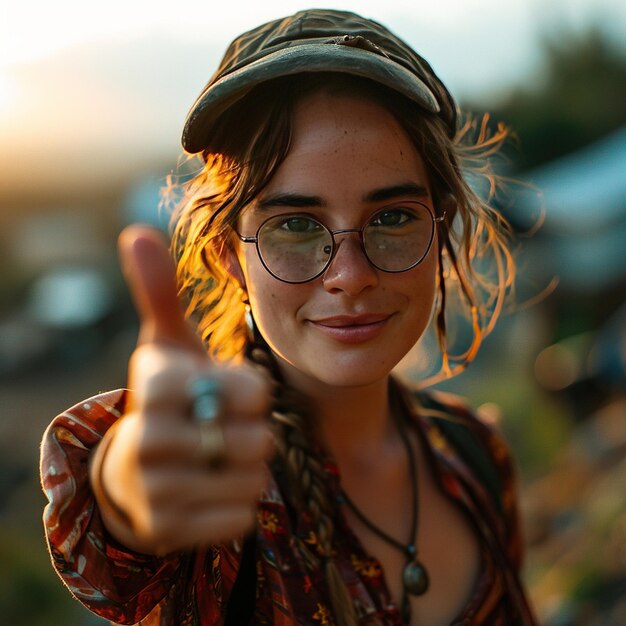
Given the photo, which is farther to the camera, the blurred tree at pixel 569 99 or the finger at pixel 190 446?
the blurred tree at pixel 569 99

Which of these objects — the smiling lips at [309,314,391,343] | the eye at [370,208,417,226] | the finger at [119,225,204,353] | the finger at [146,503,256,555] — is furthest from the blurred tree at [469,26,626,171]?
the finger at [146,503,256,555]

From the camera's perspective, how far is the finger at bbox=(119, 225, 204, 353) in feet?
2.99

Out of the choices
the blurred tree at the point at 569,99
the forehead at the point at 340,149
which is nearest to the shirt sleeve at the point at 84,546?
the forehead at the point at 340,149

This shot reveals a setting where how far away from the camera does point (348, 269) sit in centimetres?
144

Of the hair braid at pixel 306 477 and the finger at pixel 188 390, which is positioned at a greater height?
the finger at pixel 188 390

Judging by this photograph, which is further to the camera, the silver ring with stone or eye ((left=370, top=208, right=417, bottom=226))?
eye ((left=370, top=208, right=417, bottom=226))

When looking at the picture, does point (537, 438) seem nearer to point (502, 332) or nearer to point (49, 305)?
point (502, 332)

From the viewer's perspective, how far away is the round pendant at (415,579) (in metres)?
1.61

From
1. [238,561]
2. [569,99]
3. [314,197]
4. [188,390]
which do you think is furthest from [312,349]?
[569,99]

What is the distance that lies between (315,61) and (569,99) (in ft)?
49.4

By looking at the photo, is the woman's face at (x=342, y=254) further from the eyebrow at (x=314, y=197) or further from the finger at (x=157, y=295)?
the finger at (x=157, y=295)

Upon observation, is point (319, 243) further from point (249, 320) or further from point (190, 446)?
point (190, 446)

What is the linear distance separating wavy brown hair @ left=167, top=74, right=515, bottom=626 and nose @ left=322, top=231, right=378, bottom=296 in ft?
0.67

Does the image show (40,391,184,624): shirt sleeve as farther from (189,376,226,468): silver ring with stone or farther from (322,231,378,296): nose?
(322,231,378,296): nose
